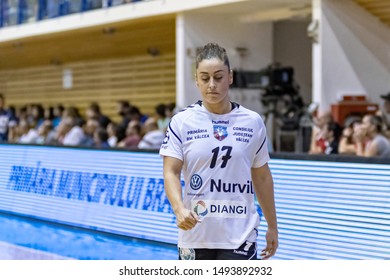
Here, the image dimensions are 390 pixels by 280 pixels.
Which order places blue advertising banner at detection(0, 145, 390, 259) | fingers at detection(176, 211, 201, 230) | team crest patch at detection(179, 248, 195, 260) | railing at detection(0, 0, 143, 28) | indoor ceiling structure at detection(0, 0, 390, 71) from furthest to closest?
railing at detection(0, 0, 143, 28) → indoor ceiling structure at detection(0, 0, 390, 71) → blue advertising banner at detection(0, 145, 390, 259) → team crest patch at detection(179, 248, 195, 260) → fingers at detection(176, 211, 201, 230)

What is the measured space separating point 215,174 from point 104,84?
19.6 meters

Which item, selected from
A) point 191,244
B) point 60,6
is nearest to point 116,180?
point 191,244

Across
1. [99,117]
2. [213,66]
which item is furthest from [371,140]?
[99,117]

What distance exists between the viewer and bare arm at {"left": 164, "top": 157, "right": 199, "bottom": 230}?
409 centimetres

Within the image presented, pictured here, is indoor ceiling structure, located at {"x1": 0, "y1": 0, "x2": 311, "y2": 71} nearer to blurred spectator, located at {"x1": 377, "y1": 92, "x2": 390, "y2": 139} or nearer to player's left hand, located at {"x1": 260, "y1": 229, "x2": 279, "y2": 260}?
blurred spectator, located at {"x1": 377, "y1": 92, "x2": 390, "y2": 139}

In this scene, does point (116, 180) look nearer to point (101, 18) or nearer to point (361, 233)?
point (361, 233)

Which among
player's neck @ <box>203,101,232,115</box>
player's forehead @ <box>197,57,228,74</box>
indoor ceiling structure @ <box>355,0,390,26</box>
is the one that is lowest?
player's neck @ <box>203,101,232,115</box>

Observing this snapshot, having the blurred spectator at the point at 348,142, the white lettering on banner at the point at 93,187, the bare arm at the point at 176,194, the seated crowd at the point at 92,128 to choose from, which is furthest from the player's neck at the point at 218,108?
the seated crowd at the point at 92,128

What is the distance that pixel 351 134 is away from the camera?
38.2 ft

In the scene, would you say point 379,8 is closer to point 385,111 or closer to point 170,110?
point 385,111

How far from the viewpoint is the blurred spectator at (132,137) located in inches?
562

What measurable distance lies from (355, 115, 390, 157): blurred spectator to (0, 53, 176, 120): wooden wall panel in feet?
33.6

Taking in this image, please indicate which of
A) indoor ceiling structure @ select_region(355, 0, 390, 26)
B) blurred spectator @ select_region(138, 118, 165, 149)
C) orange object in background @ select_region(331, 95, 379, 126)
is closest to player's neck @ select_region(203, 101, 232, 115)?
blurred spectator @ select_region(138, 118, 165, 149)

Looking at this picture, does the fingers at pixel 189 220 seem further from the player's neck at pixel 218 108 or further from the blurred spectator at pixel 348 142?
the blurred spectator at pixel 348 142
